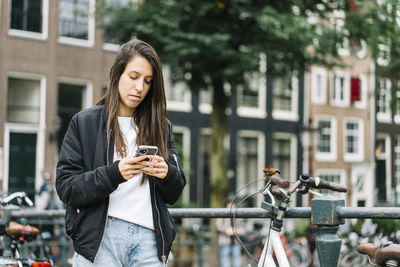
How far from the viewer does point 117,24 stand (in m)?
13.4

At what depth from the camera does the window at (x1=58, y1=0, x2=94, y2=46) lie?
17.1 metres

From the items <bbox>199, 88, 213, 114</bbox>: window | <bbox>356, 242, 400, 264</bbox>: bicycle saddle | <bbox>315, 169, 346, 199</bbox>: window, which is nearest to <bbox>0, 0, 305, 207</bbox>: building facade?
<bbox>199, 88, 213, 114</bbox>: window

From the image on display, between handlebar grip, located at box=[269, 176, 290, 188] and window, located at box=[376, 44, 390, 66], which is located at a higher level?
window, located at box=[376, 44, 390, 66]

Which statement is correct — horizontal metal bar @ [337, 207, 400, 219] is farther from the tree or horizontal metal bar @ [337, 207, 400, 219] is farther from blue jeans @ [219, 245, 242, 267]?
the tree

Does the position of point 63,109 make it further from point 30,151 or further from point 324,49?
point 324,49

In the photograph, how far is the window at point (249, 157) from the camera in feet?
75.9

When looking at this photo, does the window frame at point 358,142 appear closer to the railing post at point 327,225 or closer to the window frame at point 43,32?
the window frame at point 43,32

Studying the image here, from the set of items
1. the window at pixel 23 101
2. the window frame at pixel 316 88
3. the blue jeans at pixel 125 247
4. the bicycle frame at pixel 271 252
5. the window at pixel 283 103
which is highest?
the window frame at pixel 316 88

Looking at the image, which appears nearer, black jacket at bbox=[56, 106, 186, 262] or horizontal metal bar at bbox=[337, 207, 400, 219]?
black jacket at bbox=[56, 106, 186, 262]

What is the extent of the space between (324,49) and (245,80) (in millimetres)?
1813

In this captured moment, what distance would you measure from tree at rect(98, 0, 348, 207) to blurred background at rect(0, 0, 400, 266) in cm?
2

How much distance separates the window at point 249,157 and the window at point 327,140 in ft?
11.9

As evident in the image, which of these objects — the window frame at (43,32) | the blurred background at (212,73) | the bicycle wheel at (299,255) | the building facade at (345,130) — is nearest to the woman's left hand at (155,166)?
the blurred background at (212,73)

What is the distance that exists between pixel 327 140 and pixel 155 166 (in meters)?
25.2
